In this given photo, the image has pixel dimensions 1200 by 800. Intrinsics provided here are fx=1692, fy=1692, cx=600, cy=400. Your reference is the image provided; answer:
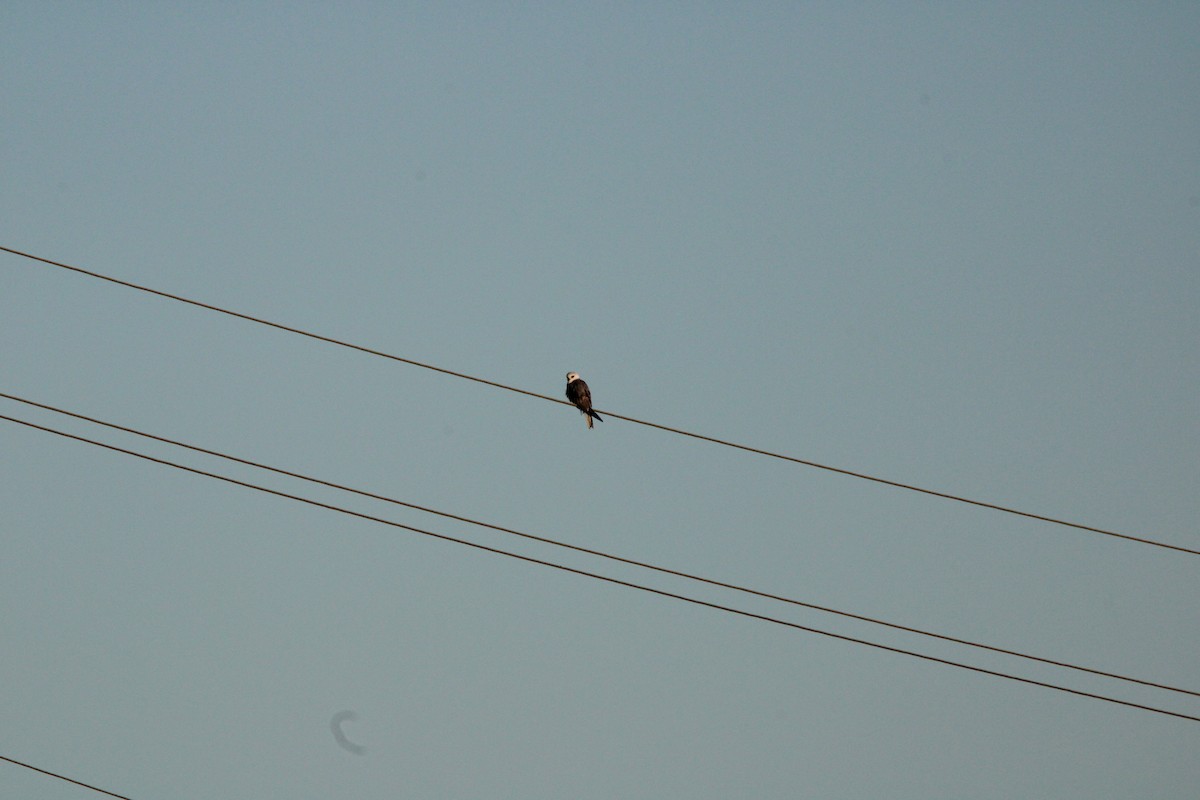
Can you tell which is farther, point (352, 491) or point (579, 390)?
point (579, 390)

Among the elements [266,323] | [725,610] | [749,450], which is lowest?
[725,610]

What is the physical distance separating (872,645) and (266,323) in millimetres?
5824

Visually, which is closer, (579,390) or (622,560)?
(622,560)

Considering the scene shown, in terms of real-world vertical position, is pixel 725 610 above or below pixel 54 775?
above

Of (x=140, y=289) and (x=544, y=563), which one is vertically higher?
(x=140, y=289)

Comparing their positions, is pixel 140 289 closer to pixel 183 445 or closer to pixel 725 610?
pixel 183 445

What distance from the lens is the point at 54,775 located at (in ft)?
46.4

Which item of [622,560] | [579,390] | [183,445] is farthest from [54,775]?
[579,390]

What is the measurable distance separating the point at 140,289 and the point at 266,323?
117 cm

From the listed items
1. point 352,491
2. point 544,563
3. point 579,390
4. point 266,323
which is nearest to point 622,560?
point 544,563

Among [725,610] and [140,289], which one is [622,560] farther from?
[140,289]

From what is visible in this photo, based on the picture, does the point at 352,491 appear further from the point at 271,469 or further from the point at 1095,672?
the point at 1095,672

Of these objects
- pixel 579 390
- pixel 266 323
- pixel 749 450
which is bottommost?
pixel 749 450

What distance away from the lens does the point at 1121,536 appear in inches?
570
